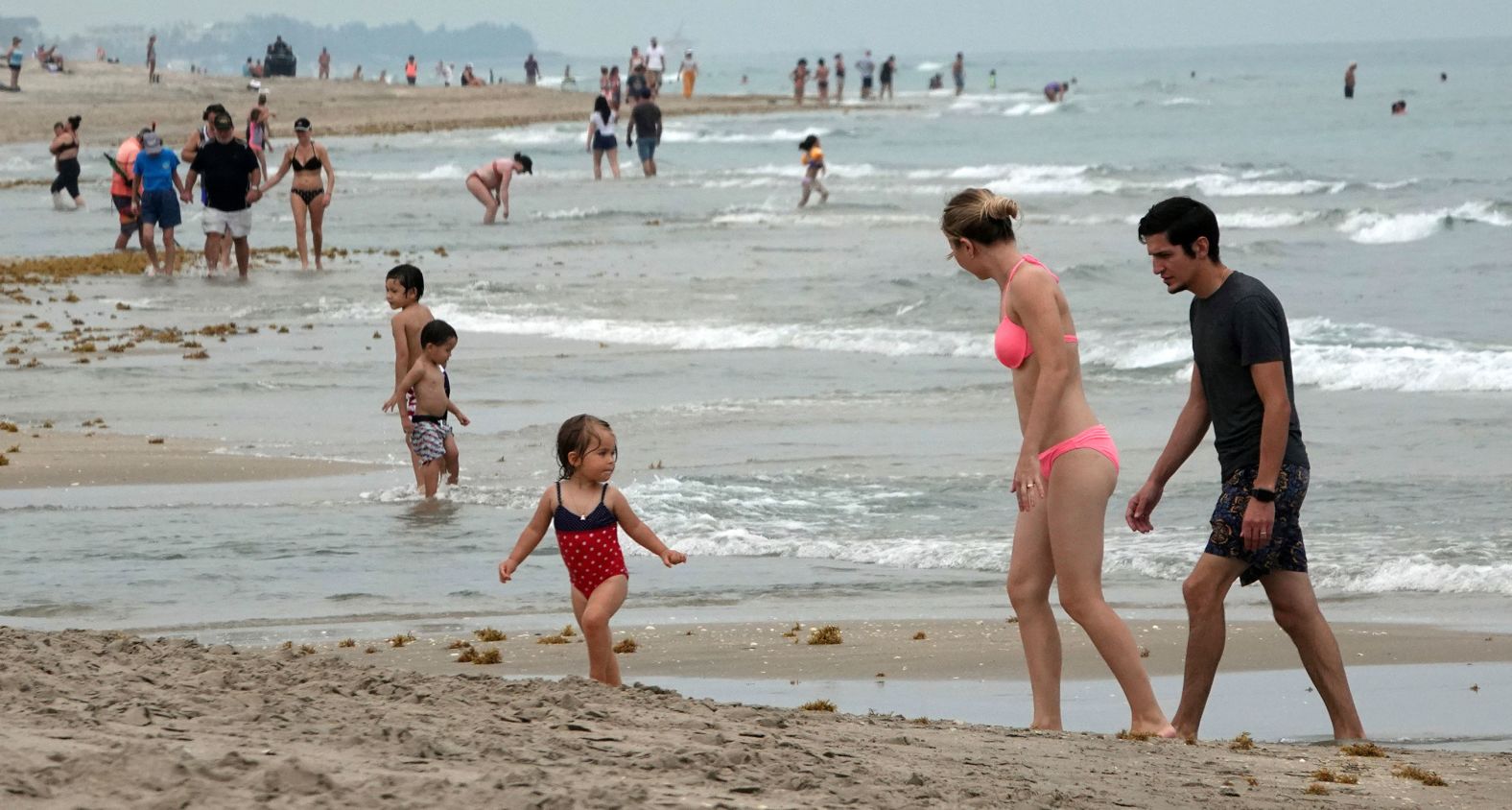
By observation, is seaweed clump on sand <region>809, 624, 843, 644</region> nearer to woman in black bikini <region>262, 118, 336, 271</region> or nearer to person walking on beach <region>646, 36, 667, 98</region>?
woman in black bikini <region>262, 118, 336, 271</region>

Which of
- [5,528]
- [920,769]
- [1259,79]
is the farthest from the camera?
[1259,79]

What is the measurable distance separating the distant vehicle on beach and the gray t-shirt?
3080 inches

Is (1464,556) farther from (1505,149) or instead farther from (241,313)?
(1505,149)

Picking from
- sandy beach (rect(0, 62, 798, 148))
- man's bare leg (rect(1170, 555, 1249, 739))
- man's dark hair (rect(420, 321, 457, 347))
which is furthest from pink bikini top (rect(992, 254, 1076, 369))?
sandy beach (rect(0, 62, 798, 148))

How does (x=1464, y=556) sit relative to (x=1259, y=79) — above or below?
below

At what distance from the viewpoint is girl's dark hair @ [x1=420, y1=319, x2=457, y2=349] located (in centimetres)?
949

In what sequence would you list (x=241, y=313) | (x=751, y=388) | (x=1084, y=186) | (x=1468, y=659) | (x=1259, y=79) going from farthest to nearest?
(x=1259, y=79) < (x=1084, y=186) < (x=241, y=313) < (x=751, y=388) < (x=1468, y=659)

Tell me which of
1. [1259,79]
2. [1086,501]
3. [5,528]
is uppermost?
[1259,79]

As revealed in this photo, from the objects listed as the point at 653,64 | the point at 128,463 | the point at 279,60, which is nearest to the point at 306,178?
the point at 128,463

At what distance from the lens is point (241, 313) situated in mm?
17172

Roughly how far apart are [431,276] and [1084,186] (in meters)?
21.7

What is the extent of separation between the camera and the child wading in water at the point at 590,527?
575cm

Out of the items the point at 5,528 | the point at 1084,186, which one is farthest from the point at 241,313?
the point at 1084,186

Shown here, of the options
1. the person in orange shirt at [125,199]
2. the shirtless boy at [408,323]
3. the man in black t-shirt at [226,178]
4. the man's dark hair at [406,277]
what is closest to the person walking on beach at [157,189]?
the man in black t-shirt at [226,178]
